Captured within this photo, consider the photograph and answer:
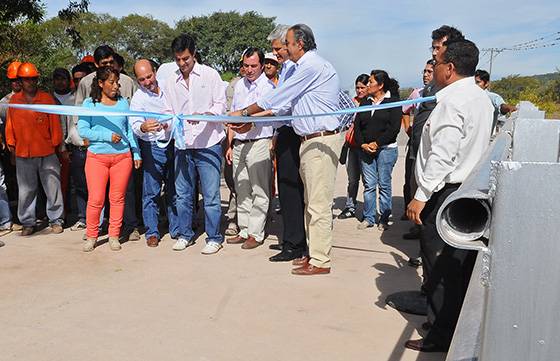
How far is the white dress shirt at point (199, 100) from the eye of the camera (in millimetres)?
5824

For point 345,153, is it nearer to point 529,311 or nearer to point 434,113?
point 434,113

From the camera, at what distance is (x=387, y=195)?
691cm

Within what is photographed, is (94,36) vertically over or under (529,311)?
over

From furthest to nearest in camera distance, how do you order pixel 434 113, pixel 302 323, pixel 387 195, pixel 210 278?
pixel 387 195, pixel 210 278, pixel 302 323, pixel 434 113

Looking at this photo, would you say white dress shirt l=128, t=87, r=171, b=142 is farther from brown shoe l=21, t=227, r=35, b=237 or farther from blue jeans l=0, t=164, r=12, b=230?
blue jeans l=0, t=164, r=12, b=230

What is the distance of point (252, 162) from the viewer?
6.12 m

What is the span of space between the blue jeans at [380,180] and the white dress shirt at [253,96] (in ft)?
5.06

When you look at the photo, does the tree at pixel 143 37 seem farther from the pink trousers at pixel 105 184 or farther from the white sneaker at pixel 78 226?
the pink trousers at pixel 105 184

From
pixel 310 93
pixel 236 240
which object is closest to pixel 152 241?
pixel 236 240

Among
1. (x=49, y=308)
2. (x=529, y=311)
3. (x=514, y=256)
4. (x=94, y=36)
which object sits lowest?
(x=49, y=308)

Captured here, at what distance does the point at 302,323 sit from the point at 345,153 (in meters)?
4.59

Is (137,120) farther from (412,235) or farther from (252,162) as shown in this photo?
(412,235)

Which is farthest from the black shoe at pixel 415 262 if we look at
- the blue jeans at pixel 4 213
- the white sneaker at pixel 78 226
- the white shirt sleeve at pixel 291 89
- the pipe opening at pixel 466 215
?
the blue jeans at pixel 4 213

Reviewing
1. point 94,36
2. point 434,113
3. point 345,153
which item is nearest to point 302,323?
point 434,113
